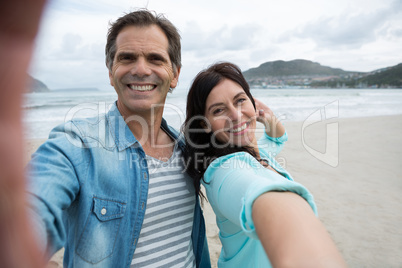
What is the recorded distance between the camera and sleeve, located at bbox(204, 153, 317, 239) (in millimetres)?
985

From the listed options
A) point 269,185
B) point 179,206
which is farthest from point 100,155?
point 269,185

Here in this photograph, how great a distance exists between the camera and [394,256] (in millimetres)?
3590

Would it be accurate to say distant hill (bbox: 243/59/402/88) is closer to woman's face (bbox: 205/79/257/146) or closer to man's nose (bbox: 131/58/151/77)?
woman's face (bbox: 205/79/257/146)

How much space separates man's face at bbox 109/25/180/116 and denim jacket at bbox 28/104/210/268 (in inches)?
12.1

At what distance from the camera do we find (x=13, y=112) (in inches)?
9.3

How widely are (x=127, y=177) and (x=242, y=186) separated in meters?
0.80

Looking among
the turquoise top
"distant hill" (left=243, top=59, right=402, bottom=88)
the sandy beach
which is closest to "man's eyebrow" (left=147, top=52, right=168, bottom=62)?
the turquoise top

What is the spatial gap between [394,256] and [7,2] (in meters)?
4.87

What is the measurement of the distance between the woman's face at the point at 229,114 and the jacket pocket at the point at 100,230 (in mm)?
986

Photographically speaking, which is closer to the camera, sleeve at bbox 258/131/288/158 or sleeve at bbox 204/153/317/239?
sleeve at bbox 204/153/317/239

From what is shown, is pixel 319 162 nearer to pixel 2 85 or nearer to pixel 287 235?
pixel 287 235

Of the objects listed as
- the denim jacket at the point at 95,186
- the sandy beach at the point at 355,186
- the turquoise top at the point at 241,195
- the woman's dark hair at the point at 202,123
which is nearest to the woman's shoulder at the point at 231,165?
the turquoise top at the point at 241,195

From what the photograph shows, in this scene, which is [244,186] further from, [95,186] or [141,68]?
[141,68]

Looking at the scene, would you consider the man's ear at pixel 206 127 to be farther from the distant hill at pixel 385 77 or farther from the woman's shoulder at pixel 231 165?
the distant hill at pixel 385 77
